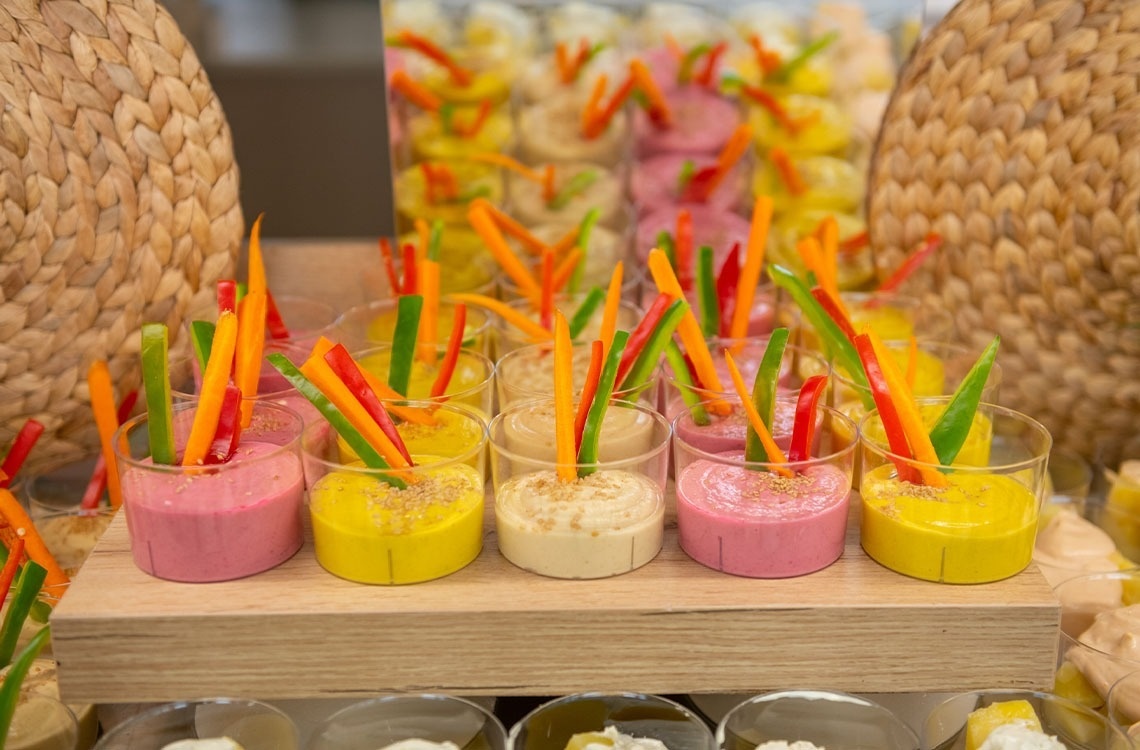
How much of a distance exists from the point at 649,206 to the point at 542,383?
62 cm

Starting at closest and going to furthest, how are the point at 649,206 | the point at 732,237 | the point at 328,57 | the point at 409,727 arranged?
the point at 409,727
the point at 732,237
the point at 649,206
the point at 328,57

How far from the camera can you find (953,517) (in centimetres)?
105

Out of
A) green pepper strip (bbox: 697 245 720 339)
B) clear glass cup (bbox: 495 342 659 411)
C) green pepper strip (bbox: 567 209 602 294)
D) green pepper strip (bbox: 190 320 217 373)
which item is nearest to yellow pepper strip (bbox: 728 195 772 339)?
green pepper strip (bbox: 697 245 720 339)

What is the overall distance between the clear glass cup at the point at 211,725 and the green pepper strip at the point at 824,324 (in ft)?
1.98

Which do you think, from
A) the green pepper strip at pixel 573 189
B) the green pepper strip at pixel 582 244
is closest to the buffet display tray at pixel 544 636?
the green pepper strip at pixel 582 244

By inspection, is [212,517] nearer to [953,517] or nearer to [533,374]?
[533,374]

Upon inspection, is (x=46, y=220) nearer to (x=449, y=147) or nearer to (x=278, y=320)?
(x=278, y=320)

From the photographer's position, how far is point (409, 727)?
101 centimetres

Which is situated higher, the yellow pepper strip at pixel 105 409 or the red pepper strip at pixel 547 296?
the red pepper strip at pixel 547 296

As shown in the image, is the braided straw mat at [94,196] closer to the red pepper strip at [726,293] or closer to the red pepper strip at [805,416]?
the red pepper strip at [726,293]

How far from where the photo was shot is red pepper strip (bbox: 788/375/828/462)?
3.45ft

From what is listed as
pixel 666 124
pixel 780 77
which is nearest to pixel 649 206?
pixel 666 124

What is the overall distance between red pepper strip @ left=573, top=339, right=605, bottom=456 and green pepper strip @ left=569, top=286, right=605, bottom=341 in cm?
26

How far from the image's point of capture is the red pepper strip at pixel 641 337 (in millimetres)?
1151
